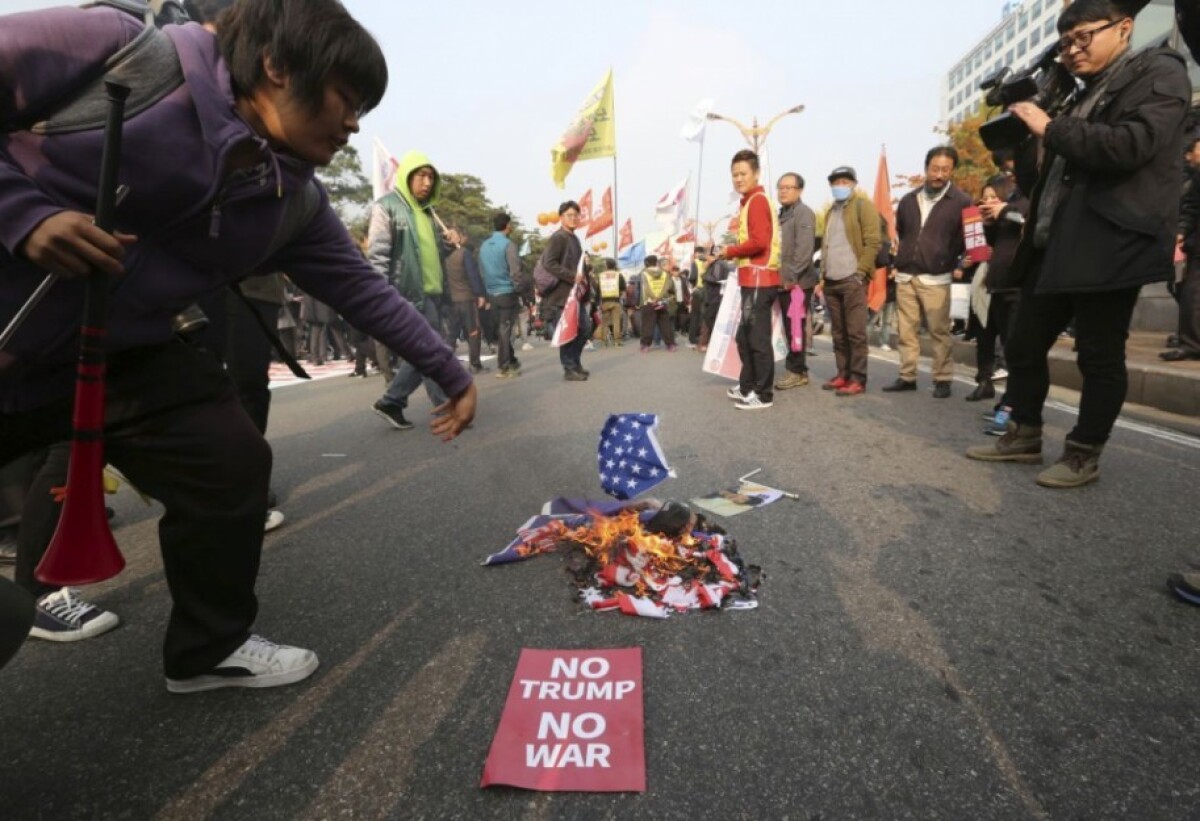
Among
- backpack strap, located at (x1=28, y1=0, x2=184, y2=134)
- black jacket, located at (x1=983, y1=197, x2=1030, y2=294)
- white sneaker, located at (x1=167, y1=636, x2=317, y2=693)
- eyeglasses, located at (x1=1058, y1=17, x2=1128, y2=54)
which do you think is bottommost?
white sneaker, located at (x1=167, y1=636, x2=317, y2=693)

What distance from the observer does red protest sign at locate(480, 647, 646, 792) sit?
1.38 m

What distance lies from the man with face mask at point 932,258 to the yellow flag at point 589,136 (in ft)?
22.1

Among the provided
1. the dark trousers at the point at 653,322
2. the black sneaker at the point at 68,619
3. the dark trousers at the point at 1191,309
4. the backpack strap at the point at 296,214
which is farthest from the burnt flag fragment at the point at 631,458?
the dark trousers at the point at 653,322

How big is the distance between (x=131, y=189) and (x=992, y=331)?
6.00 meters

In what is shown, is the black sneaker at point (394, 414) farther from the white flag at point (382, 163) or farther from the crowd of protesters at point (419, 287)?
the white flag at point (382, 163)

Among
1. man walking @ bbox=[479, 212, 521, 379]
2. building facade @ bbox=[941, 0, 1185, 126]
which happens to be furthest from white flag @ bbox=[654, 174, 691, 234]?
building facade @ bbox=[941, 0, 1185, 126]

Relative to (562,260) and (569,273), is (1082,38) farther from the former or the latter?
(562,260)

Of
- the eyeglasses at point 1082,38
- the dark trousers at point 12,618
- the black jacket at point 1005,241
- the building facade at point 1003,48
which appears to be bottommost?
the dark trousers at point 12,618

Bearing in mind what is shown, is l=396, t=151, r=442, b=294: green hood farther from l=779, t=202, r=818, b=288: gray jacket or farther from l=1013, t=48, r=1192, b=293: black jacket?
l=1013, t=48, r=1192, b=293: black jacket

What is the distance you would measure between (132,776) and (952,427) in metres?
4.76

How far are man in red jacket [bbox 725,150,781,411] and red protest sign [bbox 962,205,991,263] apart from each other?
1.54 meters

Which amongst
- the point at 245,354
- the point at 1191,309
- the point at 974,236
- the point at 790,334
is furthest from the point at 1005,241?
the point at 245,354

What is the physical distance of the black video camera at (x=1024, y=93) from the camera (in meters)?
3.13

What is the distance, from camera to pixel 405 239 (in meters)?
5.24
